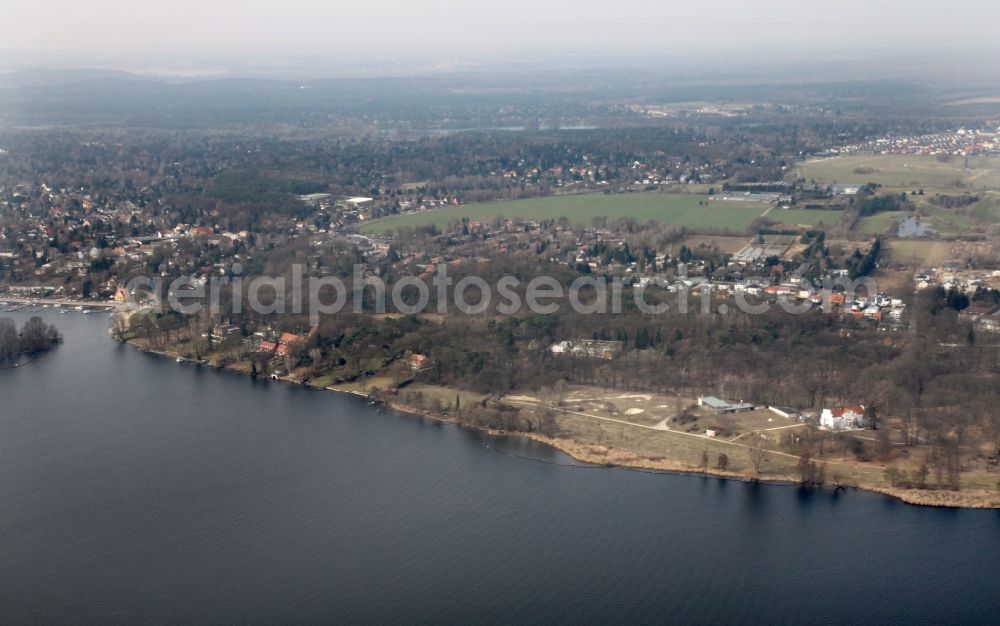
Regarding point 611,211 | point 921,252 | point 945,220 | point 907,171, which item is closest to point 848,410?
point 921,252

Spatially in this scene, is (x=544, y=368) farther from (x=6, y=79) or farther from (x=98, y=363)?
(x=6, y=79)

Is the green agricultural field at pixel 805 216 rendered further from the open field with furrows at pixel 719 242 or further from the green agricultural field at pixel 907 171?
the green agricultural field at pixel 907 171

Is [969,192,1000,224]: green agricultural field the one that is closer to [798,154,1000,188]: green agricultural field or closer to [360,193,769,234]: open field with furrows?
[798,154,1000,188]: green agricultural field

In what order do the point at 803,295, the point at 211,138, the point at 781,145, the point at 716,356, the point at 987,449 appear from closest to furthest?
the point at 987,449 → the point at 716,356 → the point at 803,295 → the point at 781,145 → the point at 211,138

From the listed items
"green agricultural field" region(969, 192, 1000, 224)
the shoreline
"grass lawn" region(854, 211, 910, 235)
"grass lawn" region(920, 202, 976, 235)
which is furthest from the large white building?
"green agricultural field" region(969, 192, 1000, 224)

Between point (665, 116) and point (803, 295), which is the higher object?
point (665, 116)

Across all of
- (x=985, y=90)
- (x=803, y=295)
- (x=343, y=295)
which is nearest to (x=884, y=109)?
(x=985, y=90)

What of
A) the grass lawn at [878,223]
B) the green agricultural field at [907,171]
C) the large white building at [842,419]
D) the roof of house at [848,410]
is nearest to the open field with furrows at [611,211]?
Answer: the grass lawn at [878,223]

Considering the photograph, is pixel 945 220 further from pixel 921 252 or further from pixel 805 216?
pixel 921 252
